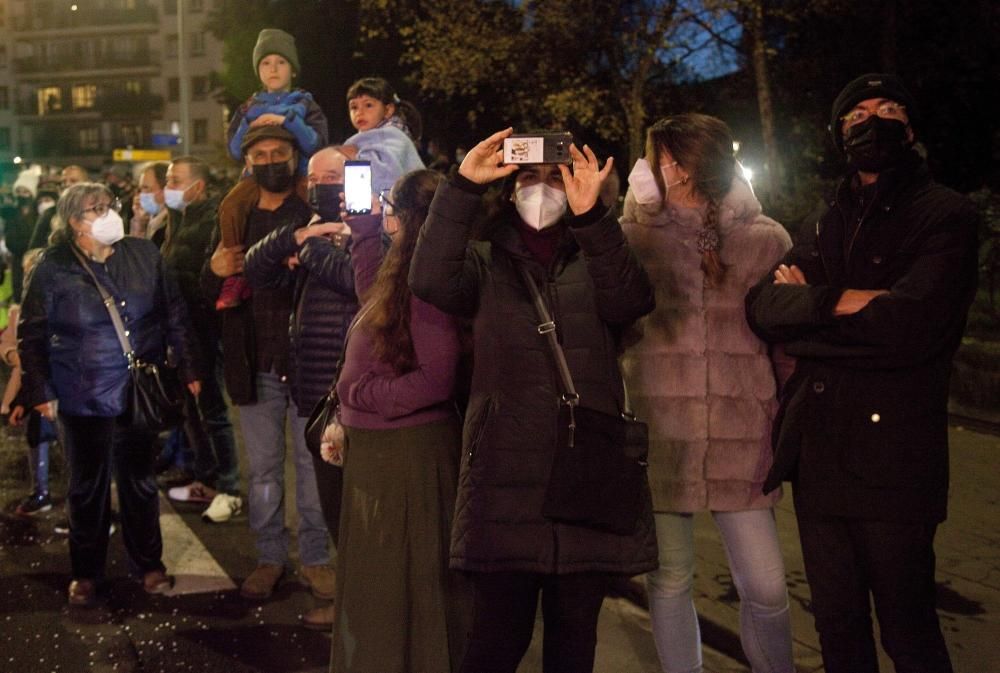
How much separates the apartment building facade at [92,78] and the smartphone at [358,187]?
8207cm

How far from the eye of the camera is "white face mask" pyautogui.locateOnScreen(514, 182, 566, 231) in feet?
10.6

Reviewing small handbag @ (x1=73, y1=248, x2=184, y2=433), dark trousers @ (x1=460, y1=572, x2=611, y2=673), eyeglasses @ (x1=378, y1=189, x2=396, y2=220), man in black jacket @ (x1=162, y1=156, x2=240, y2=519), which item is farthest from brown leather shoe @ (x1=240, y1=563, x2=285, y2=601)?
dark trousers @ (x1=460, y1=572, x2=611, y2=673)

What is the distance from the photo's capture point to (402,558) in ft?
12.0

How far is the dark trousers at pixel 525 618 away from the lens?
10.5 feet

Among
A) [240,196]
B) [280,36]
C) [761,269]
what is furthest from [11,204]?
[761,269]

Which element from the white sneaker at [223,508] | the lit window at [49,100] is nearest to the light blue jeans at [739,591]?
the white sneaker at [223,508]

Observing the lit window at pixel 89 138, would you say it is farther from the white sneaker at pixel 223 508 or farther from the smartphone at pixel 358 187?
the smartphone at pixel 358 187

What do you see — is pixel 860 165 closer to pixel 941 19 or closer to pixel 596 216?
pixel 596 216

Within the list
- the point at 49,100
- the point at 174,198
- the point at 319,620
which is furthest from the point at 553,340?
the point at 49,100

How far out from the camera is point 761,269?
3670 mm

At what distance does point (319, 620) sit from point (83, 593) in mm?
1215

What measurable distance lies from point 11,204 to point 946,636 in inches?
603

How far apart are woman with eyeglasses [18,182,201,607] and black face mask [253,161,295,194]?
70 cm

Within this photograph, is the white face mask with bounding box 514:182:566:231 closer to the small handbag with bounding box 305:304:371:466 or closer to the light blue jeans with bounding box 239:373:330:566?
the small handbag with bounding box 305:304:371:466
